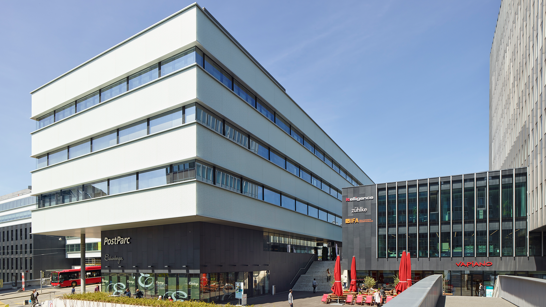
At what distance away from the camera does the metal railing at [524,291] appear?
13848 mm

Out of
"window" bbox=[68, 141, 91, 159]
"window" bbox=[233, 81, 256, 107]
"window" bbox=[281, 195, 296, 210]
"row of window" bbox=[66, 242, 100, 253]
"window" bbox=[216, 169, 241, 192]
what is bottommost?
"row of window" bbox=[66, 242, 100, 253]

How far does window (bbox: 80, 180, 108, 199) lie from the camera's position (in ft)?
122

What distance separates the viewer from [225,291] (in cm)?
3584

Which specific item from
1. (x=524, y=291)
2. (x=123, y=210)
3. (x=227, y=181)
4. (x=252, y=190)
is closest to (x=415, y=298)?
(x=524, y=291)

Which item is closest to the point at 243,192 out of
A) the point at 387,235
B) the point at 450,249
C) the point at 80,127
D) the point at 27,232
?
the point at 80,127

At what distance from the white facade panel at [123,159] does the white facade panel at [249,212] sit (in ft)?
12.6

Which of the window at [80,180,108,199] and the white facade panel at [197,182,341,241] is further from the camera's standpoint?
the window at [80,180,108,199]

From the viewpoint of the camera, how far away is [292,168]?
48594 mm

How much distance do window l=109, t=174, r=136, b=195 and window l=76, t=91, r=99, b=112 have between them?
8436mm

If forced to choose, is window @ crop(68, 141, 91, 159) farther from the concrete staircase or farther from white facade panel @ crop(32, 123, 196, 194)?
the concrete staircase

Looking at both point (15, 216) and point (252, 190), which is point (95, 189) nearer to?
point (252, 190)

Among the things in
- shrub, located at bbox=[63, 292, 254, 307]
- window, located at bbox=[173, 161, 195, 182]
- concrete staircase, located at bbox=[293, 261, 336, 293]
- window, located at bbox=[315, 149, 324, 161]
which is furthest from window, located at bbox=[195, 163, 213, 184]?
window, located at bbox=[315, 149, 324, 161]

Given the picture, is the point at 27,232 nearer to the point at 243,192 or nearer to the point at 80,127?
the point at 80,127

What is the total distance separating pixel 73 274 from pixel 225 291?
41.6 meters
